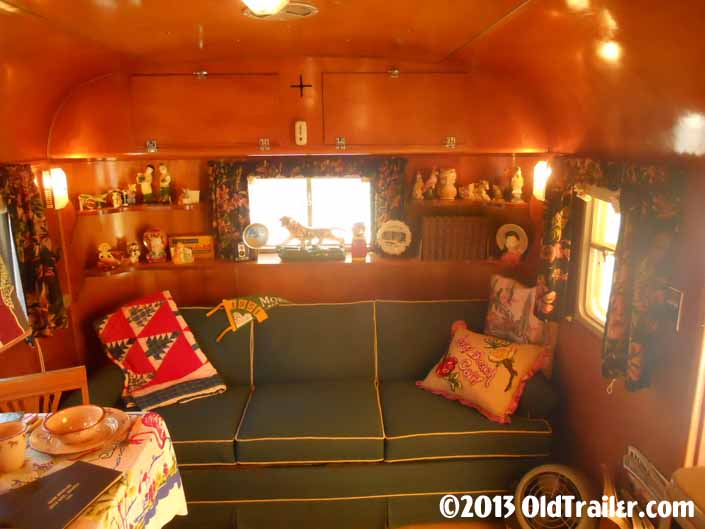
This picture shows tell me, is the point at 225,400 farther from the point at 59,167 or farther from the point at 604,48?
the point at 604,48

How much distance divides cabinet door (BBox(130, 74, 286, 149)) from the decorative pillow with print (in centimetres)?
168

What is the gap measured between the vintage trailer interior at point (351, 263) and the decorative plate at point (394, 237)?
20 millimetres

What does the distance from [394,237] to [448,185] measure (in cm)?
49

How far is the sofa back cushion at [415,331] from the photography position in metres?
3.13

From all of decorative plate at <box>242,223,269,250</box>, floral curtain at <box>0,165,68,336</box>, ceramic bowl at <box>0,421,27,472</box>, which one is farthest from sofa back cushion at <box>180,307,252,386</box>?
ceramic bowl at <box>0,421,27,472</box>

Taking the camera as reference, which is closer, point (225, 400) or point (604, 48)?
point (604, 48)

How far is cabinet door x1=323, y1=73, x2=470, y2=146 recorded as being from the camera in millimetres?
3107

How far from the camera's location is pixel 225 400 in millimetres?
2854

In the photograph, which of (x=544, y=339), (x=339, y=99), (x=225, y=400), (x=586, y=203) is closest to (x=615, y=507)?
(x=544, y=339)

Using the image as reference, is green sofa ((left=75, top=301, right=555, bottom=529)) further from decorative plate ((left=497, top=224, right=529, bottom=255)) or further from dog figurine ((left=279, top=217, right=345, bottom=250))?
dog figurine ((left=279, top=217, right=345, bottom=250))

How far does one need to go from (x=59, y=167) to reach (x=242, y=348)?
152 cm

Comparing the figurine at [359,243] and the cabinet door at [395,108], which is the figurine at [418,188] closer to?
the cabinet door at [395,108]

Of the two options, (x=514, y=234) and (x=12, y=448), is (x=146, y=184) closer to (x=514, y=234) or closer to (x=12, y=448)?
(x=12, y=448)

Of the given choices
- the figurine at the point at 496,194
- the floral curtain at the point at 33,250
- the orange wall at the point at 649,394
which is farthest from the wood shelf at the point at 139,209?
the orange wall at the point at 649,394
